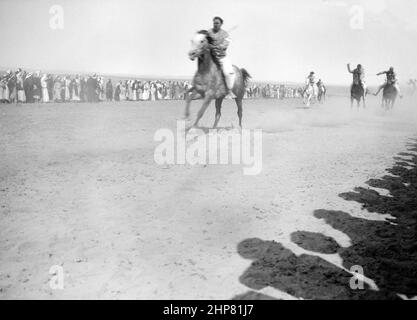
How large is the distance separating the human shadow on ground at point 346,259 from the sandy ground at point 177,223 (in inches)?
0.9

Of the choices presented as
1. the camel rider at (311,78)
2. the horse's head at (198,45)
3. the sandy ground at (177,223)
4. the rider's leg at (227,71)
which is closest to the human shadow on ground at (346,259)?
the sandy ground at (177,223)

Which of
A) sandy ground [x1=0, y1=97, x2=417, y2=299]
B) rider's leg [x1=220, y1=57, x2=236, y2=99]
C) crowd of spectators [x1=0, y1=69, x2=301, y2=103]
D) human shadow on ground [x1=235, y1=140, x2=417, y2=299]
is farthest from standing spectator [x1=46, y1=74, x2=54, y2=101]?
human shadow on ground [x1=235, y1=140, x2=417, y2=299]

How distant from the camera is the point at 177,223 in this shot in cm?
Answer: 530

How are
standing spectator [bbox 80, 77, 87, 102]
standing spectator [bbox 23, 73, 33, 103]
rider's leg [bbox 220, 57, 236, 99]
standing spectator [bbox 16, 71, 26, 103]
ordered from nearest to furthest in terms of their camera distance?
rider's leg [bbox 220, 57, 236, 99] < standing spectator [bbox 16, 71, 26, 103] < standing spectator [bbox 23, 73, 33, 103] < standing spectator [bbox 80, 77, 87, 102]

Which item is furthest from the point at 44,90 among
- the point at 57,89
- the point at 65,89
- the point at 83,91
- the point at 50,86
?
the point at 83,91

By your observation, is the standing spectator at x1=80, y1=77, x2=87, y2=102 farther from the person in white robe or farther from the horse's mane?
the horse's mane

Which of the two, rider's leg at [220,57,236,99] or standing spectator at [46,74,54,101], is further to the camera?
standing spectator at [46,74,54,101]

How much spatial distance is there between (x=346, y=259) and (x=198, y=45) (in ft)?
25.2

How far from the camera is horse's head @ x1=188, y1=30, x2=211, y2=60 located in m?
10.3

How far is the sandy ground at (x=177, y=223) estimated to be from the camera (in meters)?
3.89

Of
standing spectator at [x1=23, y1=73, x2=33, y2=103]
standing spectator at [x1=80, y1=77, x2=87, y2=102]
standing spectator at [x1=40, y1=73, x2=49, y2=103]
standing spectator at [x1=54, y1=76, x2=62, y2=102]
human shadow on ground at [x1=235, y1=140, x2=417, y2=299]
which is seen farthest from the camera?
standing spectator at [x1=80, y1=77, x2=87, y2=102]

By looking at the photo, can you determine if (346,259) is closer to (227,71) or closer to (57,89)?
(227,71)

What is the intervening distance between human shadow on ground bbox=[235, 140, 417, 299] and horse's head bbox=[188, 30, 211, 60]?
20.7 feet
